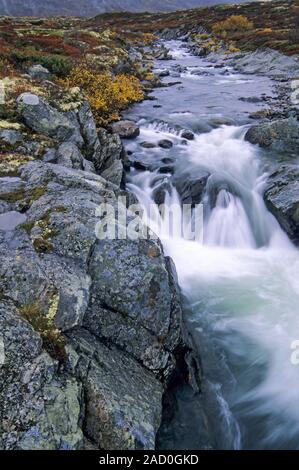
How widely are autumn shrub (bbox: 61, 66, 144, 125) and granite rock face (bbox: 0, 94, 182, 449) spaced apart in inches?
554

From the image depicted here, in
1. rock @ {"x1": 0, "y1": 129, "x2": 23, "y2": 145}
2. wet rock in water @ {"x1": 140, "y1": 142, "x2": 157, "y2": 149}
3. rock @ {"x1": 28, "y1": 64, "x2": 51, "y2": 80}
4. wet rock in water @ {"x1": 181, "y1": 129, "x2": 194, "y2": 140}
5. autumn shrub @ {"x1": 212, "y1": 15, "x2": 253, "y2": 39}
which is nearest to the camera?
rock @ {"x1": 0, "y1": 129, "x2": 23, "y2": 145}

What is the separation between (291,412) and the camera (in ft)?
29.5

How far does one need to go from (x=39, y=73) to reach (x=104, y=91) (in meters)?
5.13

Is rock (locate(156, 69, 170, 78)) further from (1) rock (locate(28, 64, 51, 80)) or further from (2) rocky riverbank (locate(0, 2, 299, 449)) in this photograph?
(2) rocky riverbank (locate(0, 2, 299, 449))

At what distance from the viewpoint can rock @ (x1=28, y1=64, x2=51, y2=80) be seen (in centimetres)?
2266

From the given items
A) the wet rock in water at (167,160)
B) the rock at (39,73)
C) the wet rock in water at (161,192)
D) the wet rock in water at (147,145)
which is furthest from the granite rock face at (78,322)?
the rock at (39,73)

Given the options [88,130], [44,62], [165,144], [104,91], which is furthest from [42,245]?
[44,62]

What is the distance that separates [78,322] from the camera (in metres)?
7.26

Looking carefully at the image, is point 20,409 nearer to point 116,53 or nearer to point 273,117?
point 273,117

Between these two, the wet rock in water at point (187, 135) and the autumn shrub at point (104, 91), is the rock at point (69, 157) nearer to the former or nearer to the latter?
the autumn shrub at point (104, 91)

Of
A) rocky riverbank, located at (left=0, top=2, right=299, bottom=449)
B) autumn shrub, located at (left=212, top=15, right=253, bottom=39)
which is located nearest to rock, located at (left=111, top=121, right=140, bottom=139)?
rocky riverbank, located at (left=0, top=2, right=299, bottom=449)

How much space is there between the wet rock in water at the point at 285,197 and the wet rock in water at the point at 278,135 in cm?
324
